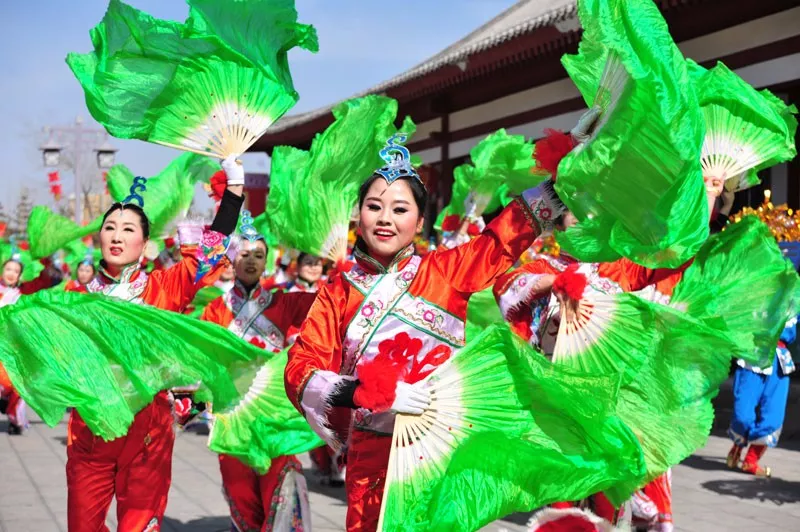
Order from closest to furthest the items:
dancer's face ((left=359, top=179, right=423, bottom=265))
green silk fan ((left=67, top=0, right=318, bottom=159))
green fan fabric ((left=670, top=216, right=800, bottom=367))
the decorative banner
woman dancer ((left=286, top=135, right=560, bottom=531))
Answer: woman dancer ((left=286, top=135, right=560, bottom=531)) → dancer's face ((left=359, top=179, right=423, bottom=265)) → green silk fan ((left=67, top=0, right=318, bottom=159)) → green fan fabric ((left=670, top=216, right=800, bottom=367)) → the decorative banner

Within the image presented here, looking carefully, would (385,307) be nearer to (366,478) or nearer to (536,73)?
(366,478)

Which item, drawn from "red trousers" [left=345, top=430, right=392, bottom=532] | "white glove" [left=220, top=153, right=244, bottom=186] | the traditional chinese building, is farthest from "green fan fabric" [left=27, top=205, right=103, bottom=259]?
"red trousers" [left=345, top=430, right=392, bottom=532]

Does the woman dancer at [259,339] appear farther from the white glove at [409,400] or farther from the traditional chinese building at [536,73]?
the traditional chinese building at [536,73]

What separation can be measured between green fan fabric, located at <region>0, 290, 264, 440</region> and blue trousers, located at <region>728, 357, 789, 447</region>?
448 centimetres

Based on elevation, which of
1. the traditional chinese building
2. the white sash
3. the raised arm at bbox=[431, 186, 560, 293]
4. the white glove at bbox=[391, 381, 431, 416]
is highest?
the traditional chinese building

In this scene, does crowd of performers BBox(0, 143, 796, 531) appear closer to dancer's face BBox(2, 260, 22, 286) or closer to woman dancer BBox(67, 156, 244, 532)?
woman dancer BBox(67, 156, 244, 532)

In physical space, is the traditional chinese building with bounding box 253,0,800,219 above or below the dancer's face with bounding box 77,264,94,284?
above

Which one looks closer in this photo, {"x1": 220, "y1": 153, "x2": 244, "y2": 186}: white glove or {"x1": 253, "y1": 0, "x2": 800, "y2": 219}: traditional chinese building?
{"x1": 220, "y1": 153, "x2": 244, "y2": 186}: white glove

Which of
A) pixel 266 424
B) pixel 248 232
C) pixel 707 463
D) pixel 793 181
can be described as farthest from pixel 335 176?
pixel 793 181

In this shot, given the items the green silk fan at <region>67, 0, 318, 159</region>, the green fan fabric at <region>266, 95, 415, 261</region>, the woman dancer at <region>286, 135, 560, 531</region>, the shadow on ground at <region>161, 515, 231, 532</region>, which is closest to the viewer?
the woman dancer at <region>286, 135, 560, 531</region>

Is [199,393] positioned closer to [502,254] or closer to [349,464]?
[349,464]

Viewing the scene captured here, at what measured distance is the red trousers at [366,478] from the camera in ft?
9.75

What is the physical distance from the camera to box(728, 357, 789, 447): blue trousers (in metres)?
7.35

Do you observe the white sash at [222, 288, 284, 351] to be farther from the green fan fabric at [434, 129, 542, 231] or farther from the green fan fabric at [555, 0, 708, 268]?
the green fan fabric at [555, 0, 708, 268]
